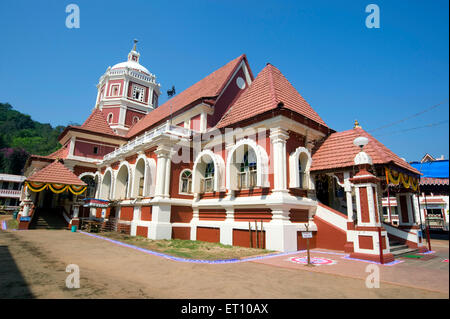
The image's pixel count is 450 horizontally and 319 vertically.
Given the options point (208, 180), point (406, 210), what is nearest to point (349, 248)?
point (406, 210)

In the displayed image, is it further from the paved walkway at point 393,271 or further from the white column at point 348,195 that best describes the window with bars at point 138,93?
the paved walkway at point 393,271

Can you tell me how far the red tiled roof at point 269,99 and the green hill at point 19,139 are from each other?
206 ft

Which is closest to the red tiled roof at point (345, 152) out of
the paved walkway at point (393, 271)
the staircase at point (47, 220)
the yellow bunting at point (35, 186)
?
the paved walkway at point (393, 271)

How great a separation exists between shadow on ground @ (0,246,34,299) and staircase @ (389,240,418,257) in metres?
10.4

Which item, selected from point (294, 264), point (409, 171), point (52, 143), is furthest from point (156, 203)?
point (52, 143)

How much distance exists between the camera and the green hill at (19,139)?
2245 inches

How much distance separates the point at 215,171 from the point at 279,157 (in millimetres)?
3488

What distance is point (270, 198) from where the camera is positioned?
10172 millimetres

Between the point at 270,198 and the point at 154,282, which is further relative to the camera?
the point at 270,198

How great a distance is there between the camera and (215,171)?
41.2 feet

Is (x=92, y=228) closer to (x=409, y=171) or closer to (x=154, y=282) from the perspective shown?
(x=154, y=282)

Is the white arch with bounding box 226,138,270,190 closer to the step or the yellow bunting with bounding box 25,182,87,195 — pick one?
the step

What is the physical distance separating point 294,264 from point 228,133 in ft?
24.1

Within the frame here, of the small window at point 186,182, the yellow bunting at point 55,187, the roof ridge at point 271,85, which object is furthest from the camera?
the yellow bunting at point 55,187
